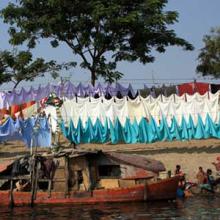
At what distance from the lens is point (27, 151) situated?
32094 millimetres

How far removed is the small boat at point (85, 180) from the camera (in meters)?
24.4

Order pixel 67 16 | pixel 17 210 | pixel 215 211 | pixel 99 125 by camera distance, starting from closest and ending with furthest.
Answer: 1. pixel 215 211
2. pixel 17 210
3. pixel 99 125
4. pixel 67 16

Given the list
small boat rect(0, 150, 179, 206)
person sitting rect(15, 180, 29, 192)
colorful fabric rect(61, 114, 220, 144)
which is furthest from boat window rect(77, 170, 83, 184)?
colorful fabric rect(61, 114, 220, 144)

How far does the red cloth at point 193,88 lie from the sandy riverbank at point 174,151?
3104 millimetres

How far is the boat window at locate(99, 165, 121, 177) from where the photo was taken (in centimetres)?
2517

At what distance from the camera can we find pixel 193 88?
29078mm

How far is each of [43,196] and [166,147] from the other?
30.8 feet

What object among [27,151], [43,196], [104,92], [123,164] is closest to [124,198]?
[123,164]

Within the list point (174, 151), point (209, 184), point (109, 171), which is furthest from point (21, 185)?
point (174, 151)

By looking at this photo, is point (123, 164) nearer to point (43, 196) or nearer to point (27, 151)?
point (43, 196)

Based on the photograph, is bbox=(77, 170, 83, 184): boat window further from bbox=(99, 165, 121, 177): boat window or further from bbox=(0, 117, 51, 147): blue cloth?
bbox=(0, 117, 51, 147): blue cloth

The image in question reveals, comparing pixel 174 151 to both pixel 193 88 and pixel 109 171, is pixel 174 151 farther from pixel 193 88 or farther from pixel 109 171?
pixel 109 171

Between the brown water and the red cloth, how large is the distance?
5738 mm

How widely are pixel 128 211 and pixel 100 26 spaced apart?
11991mm
